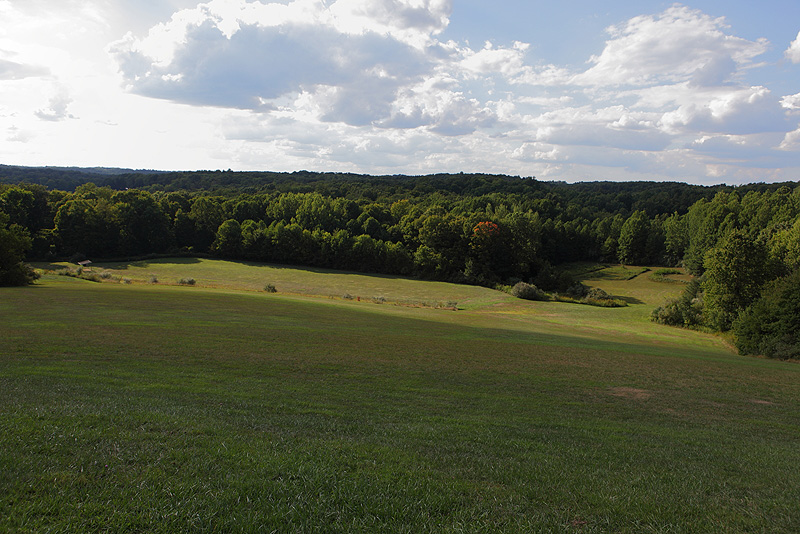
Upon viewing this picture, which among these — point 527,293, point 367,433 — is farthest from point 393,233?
point 367,433

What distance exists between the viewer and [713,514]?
6859 millimetres

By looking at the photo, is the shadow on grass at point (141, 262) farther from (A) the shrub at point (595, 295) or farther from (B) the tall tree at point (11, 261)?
(A) the shrub at point (595, 295)

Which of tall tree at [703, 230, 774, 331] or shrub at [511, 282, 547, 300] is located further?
shrub at [511, 282, 547, 300]

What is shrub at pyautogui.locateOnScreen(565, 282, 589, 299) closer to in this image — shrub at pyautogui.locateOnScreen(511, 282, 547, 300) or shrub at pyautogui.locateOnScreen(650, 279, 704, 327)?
shrub at pyautogui.locateOnScreen(511, 282, 547, 300)

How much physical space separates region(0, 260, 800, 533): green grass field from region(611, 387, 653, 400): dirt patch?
0.53ft

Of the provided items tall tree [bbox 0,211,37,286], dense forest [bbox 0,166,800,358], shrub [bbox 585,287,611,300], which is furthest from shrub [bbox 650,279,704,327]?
tall tree [bbox 0,211,37,286]

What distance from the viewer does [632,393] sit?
19.0 metres

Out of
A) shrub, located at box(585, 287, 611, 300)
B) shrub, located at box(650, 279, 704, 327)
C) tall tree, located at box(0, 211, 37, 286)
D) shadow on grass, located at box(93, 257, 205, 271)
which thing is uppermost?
tall tree, located at box(0, 211, 37, 286)

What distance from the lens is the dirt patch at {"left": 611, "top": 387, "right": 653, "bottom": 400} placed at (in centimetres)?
1842

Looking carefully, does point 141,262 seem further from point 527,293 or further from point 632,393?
point 632,393

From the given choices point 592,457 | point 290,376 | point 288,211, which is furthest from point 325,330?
point 288,211

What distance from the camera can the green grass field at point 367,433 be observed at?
6098mm

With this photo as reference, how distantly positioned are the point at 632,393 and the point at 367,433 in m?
13.7

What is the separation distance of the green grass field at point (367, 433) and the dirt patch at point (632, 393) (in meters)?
0.16
